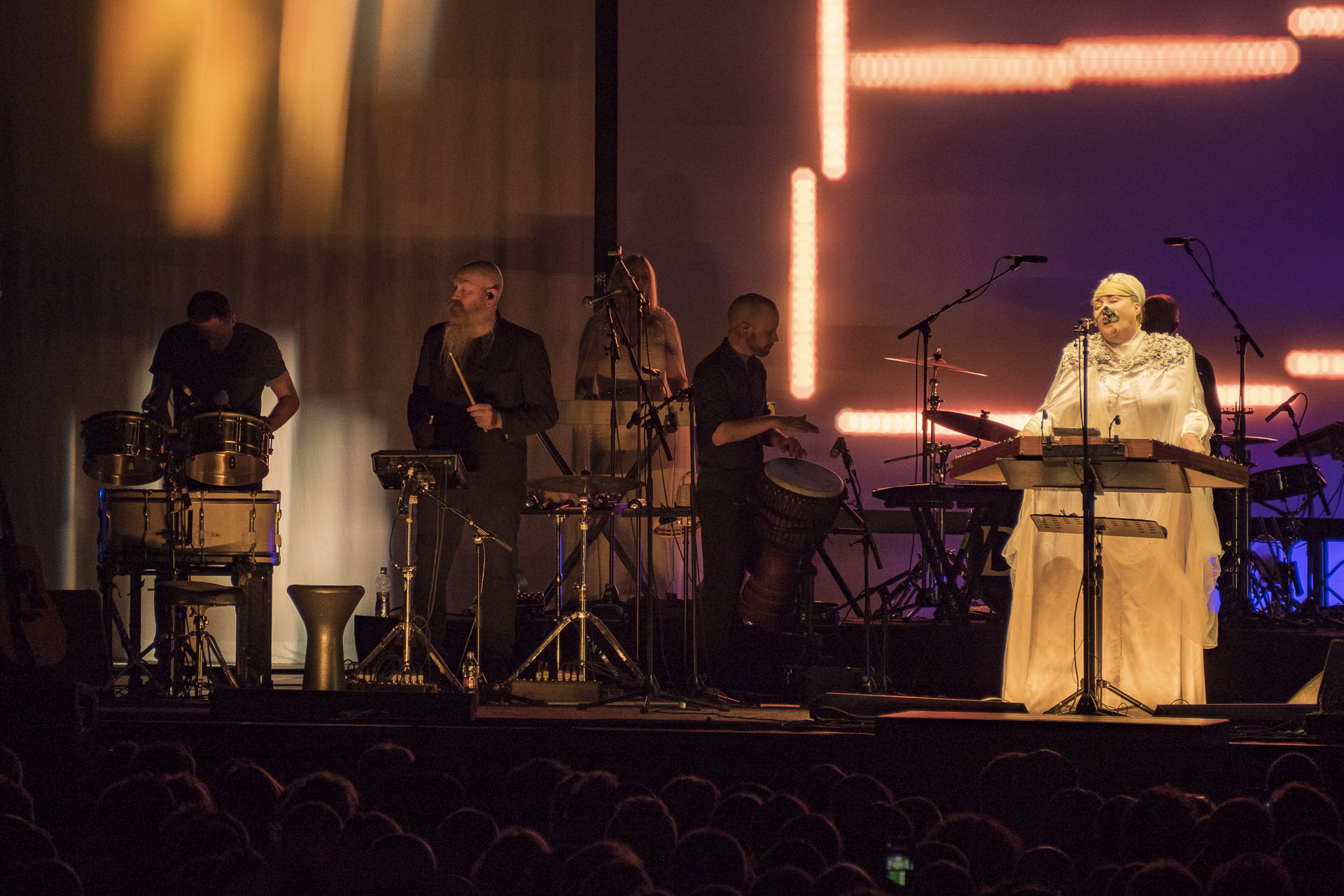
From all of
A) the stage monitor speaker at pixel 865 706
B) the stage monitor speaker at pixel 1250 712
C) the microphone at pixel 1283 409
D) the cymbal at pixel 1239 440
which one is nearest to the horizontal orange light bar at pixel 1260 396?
the microphone at pixel 1283 409

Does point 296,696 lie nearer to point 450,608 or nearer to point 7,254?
point 450,608

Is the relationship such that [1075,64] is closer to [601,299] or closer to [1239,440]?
[1239,440]

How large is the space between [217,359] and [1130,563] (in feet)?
14.1

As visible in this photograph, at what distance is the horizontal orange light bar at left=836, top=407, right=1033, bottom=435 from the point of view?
328 inches

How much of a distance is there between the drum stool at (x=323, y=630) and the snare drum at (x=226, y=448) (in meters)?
0.68

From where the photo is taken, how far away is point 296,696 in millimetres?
4539

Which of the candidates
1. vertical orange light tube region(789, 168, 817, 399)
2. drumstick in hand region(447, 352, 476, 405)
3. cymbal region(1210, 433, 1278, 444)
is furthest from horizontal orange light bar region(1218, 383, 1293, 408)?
drumstick in hand region(447, 352, 476, 405)

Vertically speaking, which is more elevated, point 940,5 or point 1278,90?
point 940,5

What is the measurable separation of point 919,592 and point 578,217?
3068 mm

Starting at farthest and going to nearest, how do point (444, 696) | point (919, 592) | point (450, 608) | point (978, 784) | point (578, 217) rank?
point (578, 217) → point (450, 608) → point (919, 592) → point (444, 696) → point (978, 784)

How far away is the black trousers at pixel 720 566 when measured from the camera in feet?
19.9

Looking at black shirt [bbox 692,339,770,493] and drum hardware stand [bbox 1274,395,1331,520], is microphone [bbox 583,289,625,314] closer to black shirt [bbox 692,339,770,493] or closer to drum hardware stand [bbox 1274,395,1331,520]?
black shirt [bbox 692,339,770,493]

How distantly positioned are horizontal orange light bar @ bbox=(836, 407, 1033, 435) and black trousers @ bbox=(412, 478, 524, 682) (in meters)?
2.92

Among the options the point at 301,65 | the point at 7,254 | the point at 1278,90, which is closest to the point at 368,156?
the point at 301,65
